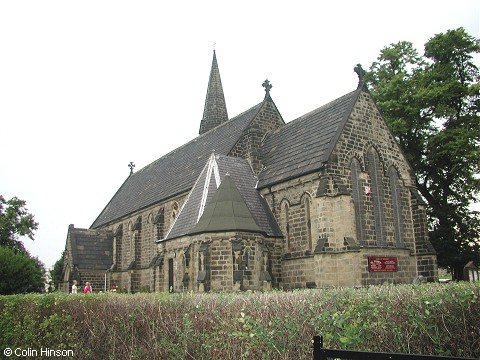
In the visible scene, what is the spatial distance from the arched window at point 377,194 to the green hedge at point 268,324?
14.7 m

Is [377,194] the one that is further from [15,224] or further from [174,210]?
[15,224]

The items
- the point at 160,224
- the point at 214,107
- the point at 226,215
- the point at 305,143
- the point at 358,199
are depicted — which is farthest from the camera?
the point at 214,107

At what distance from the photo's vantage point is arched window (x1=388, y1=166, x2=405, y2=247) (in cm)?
2339

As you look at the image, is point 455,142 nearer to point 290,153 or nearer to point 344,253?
point 290,153

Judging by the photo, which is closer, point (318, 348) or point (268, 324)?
point (318, 348)

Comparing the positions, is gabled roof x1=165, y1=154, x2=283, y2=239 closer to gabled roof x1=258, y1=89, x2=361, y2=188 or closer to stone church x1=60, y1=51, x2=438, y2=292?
stone church x1=60, y1=51, x2=438, y2=292

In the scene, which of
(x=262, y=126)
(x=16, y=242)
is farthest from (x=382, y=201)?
(x=16, y=242)

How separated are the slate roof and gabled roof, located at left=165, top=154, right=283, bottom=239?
52.8 feet

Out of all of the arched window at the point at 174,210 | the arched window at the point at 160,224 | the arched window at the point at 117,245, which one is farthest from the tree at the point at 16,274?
the arched window at the point at 117,245

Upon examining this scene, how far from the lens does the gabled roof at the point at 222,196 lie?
22.1 meters

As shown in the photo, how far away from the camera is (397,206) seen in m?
23.8

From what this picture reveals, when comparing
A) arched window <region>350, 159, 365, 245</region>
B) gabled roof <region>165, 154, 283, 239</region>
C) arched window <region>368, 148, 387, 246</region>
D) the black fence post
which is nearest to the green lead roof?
gabled roof <region>165, 154, 283, 239</region>

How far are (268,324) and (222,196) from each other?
624 inches

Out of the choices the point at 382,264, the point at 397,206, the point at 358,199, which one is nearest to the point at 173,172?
the point at 358,199
